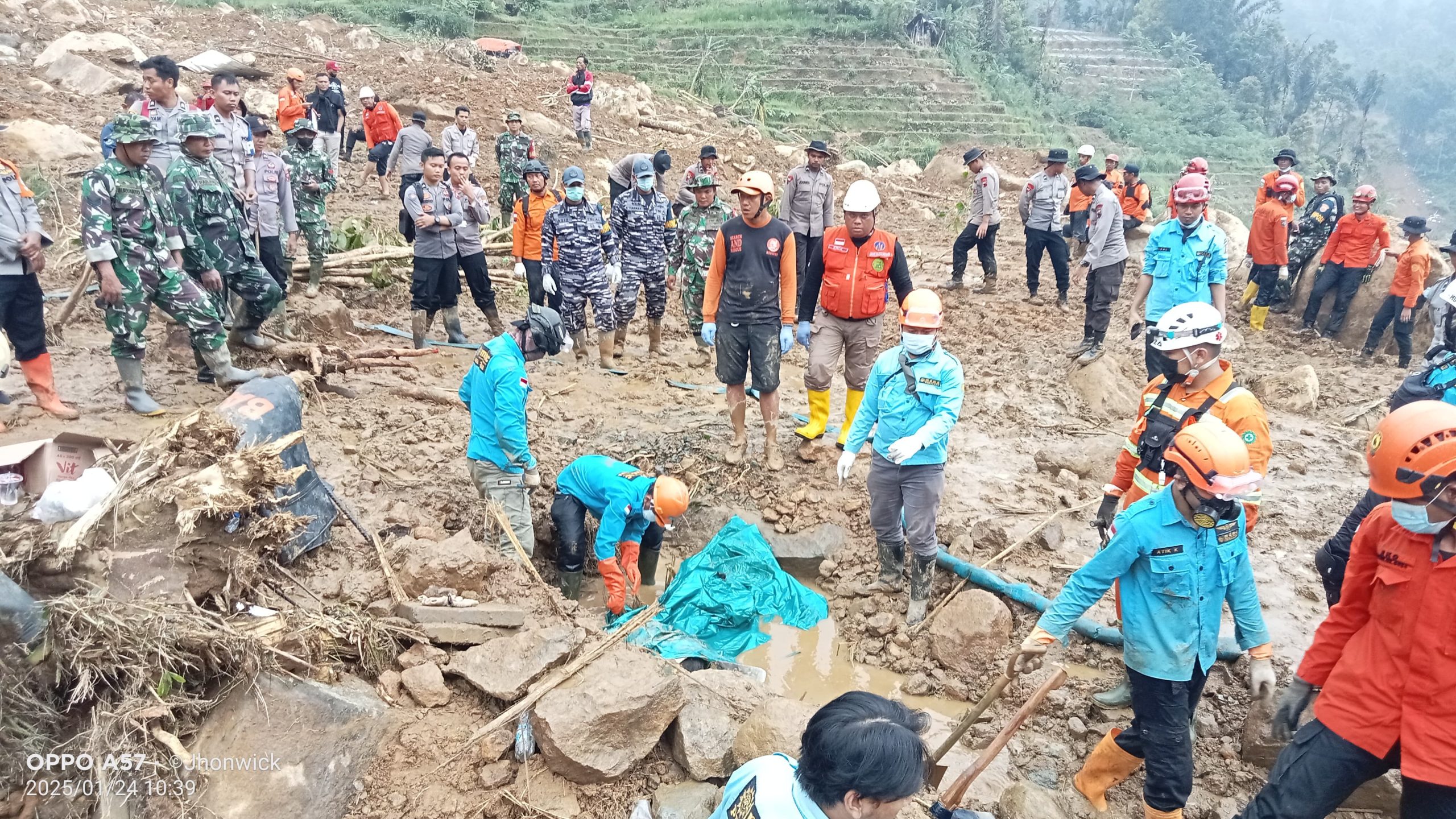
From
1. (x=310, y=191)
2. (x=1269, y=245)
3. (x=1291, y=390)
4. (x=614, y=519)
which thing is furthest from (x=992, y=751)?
(x=1269, y=245)

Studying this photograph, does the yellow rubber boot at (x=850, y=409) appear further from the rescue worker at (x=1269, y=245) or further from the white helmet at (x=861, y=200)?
the rescue worker at (x=1269, y=245)

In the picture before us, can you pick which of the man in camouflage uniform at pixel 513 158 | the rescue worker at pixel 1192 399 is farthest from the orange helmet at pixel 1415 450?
the man in camouflage uniform at pixel 513 158

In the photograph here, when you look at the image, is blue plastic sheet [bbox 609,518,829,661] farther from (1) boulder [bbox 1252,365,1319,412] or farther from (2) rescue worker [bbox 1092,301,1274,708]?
(1) boulder [bbox 1252,365,1319,412]

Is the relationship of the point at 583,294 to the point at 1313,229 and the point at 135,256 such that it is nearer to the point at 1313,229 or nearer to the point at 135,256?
the point at 135,256

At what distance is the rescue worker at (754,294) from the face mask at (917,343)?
1.58m

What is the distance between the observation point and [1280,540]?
552 cm

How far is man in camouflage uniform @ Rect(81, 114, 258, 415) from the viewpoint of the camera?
4.94 m

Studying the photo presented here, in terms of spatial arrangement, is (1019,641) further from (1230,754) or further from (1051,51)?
(1051,51)

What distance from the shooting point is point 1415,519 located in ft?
7.64

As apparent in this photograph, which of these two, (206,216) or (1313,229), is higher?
(206,216)

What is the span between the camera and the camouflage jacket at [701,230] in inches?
312

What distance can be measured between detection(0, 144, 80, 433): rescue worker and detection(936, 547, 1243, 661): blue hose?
563 centimetres

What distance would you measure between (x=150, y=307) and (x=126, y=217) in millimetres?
584

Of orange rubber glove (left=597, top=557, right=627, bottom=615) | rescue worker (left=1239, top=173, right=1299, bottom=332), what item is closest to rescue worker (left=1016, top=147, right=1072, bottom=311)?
rescue worker (left=1239, top=173, right=1299, bottom=332)
